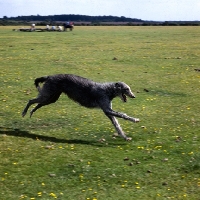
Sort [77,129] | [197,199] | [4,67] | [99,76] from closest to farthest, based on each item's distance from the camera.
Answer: [197,199] < [77,129] < [99,76] < [4,67]

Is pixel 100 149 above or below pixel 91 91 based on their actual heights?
below

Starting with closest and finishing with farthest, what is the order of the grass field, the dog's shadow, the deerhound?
the grass field < the dog's shadow < the deerhound

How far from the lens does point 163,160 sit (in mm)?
10484

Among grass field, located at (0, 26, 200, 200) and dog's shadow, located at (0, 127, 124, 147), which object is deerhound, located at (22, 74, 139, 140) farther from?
dog's shadow, located at (0, 127, 124, 147)

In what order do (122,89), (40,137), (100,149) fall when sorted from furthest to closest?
(122,89) → (40,137) → (100,149)

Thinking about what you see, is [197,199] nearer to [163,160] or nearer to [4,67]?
[163,160]

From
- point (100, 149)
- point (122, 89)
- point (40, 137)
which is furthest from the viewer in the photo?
point (122, 89)

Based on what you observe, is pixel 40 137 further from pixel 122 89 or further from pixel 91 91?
pixel 122 89

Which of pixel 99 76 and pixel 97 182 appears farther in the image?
pixel 99 76

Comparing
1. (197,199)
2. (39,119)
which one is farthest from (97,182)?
(39,119)

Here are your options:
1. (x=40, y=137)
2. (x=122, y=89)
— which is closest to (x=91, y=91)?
(x=122, y=89)

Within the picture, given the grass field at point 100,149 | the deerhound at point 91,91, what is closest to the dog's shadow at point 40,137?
the grass field at point 100,149

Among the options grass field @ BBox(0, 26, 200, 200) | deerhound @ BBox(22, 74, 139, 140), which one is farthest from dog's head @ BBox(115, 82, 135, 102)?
grass field @ BBox(0, 26, 200, 200)

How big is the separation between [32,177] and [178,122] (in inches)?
247
